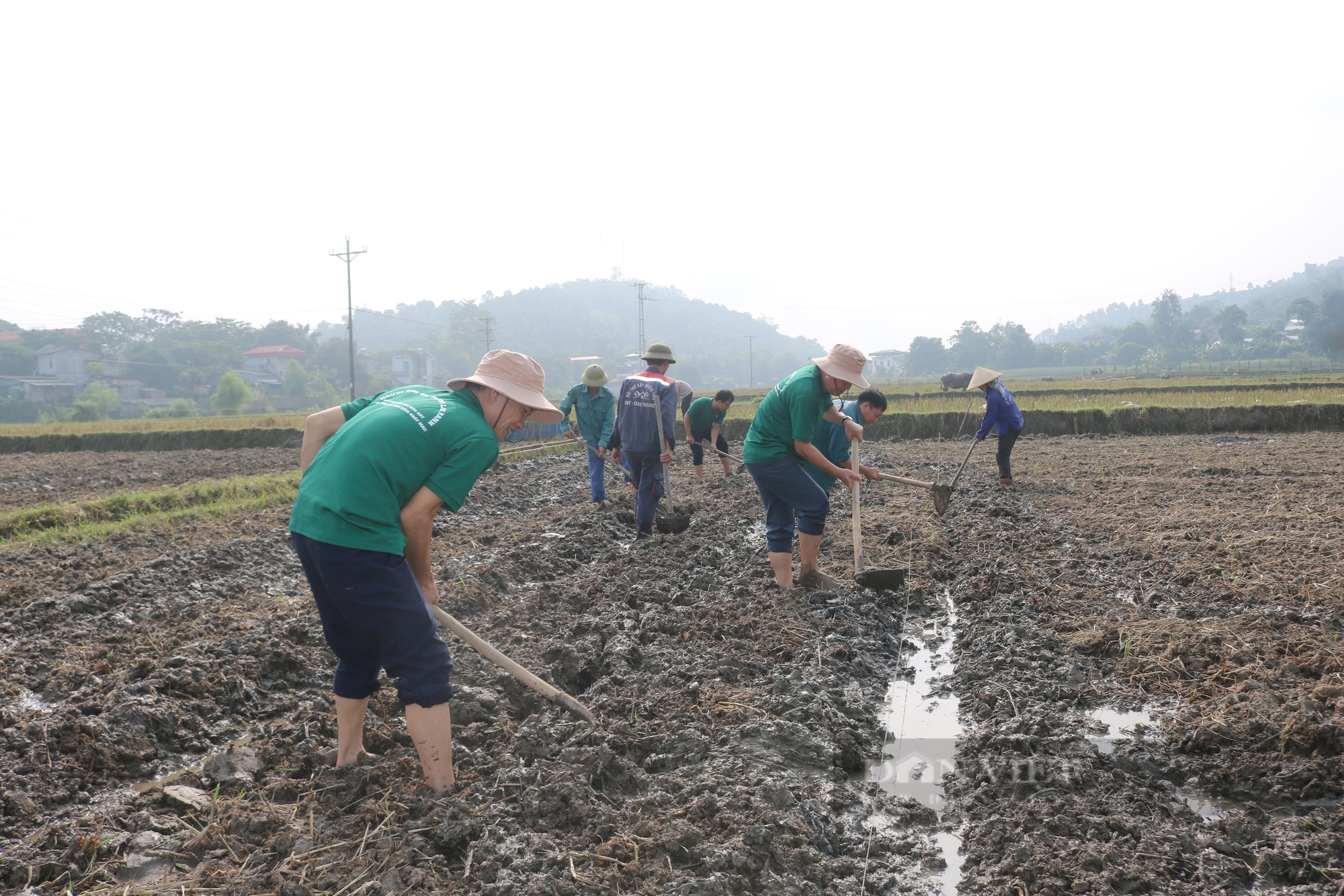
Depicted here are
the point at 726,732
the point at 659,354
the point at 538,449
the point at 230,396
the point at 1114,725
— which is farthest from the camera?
the point at 230,396

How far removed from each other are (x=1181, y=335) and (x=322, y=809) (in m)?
119

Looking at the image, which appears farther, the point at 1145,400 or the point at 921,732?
the point at 1145,400

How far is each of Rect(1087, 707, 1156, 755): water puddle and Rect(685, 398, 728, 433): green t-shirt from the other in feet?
20.6

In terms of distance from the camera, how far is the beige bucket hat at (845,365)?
15.4 ft

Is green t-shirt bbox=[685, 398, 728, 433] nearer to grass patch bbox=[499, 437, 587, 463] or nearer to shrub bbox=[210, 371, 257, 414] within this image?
grass patch bbox=[499, 437, 587, 463]

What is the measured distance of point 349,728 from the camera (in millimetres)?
2977

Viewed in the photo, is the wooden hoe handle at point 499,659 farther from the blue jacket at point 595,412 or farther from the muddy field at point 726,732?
the blue jacket at point 595,412

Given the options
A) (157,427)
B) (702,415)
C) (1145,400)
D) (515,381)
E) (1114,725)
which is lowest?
(1114,725)

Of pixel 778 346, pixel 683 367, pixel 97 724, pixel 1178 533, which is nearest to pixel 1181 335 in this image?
pixel 683 367

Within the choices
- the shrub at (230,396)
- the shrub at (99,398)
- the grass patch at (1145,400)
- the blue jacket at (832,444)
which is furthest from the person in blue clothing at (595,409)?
the shrub at (230,396)

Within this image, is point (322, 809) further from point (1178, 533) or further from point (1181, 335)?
point (1181, 335)

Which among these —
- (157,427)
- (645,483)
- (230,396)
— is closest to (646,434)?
(645,483)

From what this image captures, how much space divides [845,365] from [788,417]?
0.48m

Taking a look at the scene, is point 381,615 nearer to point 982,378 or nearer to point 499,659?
point 499,659
